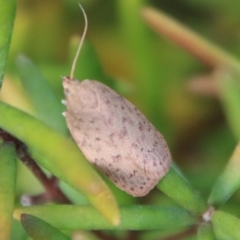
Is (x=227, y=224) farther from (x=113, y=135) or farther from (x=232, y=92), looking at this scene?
(x=232, y=92)

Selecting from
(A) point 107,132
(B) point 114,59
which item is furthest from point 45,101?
(B) point 114,59

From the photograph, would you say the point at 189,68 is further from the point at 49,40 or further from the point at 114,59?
the point at 49,40

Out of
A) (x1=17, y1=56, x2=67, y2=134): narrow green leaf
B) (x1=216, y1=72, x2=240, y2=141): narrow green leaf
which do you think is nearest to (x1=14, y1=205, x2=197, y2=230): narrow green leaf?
(x1=17, y1=56, x2=67, y2=134): narrow green leaf

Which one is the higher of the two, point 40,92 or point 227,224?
point 227,224

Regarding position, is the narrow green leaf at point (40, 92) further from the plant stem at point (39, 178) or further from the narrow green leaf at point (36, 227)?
the narrow green leaf at point (36, 227)

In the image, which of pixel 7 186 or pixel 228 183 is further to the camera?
pixel 228 183

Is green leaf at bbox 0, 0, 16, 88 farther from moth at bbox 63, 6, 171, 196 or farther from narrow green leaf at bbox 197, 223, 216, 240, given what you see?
narrow green leaf at bbox 197, 223, 216, 240

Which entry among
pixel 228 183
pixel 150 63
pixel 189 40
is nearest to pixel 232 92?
pixel 189 40
